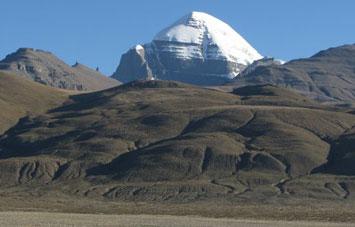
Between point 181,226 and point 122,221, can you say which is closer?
point 181,226

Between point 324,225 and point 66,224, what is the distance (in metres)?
29.7

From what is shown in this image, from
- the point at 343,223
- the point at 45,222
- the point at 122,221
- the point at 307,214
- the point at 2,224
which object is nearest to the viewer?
the point at 2,224

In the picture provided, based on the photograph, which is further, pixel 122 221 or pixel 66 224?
pixel 122 221

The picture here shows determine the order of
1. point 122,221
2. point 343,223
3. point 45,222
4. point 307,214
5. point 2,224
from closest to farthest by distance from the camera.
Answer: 1. point 2,224
2. point 45,222
3. point 122,221
4. point 343,223
5. point 307,214

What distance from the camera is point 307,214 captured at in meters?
122

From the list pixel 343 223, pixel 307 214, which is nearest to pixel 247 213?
pixel 307 214

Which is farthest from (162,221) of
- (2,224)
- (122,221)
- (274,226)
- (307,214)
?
(307,214)

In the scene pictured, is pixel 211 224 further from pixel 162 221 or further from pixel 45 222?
pixel 45 222

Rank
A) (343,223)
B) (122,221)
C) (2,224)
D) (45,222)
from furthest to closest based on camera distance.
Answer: (343,223)
(122,221)
(45,222)
(2,224)

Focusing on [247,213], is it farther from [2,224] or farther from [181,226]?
[2,224]

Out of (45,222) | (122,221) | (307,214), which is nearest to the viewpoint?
(45,222)

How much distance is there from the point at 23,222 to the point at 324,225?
110ft

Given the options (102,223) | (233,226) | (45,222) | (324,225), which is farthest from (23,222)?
(324,225)

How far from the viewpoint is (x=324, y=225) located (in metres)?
99.1
